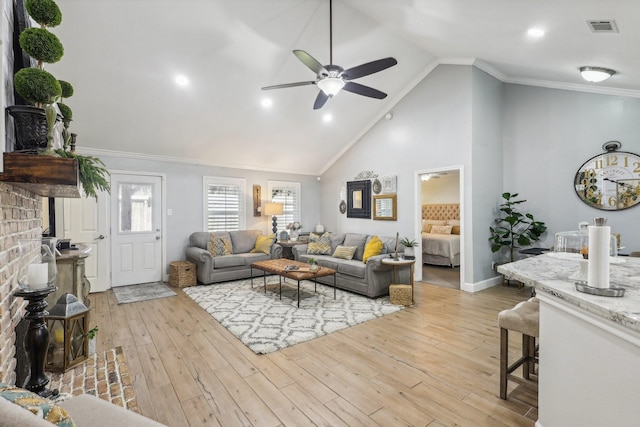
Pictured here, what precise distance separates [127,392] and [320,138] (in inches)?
222

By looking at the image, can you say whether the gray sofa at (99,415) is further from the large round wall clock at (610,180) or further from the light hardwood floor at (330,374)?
the large round wall clock at (610,180)

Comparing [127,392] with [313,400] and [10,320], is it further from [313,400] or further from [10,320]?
[313,400]

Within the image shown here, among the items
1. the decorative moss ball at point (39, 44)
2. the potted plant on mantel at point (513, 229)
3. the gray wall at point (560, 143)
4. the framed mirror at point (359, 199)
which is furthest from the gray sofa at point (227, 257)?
the gray wall at point (560, 143)

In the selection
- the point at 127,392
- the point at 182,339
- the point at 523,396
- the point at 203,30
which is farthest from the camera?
the point at 203,30

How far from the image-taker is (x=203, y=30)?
12.3ft

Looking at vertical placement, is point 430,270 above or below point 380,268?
below

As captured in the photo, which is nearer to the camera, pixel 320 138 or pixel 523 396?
pixel 523 396

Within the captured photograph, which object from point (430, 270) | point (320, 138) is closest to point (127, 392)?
point (320, 138)

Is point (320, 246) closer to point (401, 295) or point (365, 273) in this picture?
point (365, 273)

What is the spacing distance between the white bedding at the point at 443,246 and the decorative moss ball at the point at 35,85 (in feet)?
22.5

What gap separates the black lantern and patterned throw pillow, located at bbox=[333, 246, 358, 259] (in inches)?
151

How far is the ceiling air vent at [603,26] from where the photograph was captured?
2.66m

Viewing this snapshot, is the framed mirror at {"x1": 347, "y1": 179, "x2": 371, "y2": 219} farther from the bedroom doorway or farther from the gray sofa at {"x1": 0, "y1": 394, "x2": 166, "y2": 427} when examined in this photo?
the gray sofa at {"x1": 0, "y1": 394, "x2": 166, "y2": 427}

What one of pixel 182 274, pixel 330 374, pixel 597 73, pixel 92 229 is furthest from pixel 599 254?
pixel 92 229
